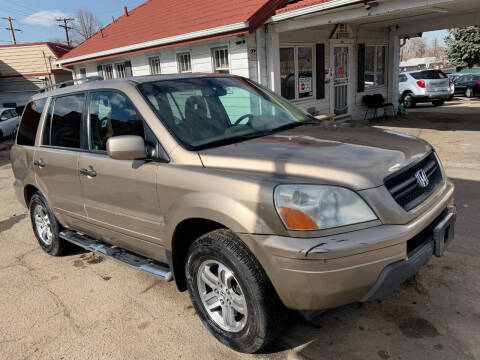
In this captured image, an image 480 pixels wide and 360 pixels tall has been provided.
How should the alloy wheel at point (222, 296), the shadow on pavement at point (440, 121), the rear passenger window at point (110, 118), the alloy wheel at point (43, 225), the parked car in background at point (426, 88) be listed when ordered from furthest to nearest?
the parked car in background at point (426, 88) < the shadow on pavement at point (440, 121) < the alloy wheel at point (43, 225) < the rear passenger window at point (110, 118) < the alloy wheel at point (222, 296)

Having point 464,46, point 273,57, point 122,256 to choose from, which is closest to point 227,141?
point 122,256

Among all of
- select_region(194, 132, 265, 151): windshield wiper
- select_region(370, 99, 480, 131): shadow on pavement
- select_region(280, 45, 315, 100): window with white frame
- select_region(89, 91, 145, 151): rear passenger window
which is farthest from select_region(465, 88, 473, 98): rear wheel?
select_region(89, 91, 145, 151): rear passenger window

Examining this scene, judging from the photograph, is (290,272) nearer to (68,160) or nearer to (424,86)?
(68,160)

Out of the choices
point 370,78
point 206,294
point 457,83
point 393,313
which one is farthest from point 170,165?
point 457,83

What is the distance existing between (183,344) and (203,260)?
0.66m

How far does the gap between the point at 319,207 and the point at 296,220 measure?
15cm

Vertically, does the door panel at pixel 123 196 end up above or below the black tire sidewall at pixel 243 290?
above

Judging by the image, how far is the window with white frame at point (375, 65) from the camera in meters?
13.6

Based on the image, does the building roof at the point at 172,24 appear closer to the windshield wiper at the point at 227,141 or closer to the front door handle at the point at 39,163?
the front door handle at the point at 39,163

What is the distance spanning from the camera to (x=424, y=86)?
1761 centimetres

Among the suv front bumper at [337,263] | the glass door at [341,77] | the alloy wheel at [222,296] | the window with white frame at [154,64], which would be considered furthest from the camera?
the window with white frame at [154,64]

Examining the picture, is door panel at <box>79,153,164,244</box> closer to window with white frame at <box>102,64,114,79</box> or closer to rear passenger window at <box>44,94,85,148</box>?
rear passenger window at <box>44,94,85,148</box>

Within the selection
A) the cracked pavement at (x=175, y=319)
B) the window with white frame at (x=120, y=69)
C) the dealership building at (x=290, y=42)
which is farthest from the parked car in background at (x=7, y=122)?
the cracked pavement at (x=175, y=319)

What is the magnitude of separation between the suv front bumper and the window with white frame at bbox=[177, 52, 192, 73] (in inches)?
401
